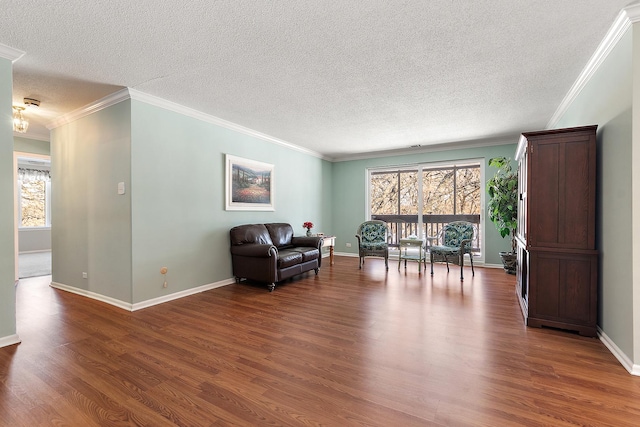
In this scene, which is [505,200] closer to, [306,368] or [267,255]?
[267,255]

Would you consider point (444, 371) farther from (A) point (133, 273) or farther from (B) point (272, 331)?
(A) point (133, 273)

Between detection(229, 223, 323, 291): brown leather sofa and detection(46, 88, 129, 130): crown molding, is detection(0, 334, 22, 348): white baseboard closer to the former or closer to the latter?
detection(229, 223, 323, 291): brown leather sofa

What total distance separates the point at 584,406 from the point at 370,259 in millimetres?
5516

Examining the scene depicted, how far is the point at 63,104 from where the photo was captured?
3855mm

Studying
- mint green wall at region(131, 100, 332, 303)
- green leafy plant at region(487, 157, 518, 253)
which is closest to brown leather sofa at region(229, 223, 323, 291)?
mint green wall at region(131, 100, 332, 303)

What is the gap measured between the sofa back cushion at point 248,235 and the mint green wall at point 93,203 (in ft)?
4.98

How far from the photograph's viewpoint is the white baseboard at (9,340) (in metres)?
2.55

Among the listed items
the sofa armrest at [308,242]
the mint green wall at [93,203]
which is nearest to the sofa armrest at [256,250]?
the sofa armrest at [308,242]

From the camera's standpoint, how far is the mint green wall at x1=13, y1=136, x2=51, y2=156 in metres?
5.07

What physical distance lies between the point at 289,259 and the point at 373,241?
228 cm

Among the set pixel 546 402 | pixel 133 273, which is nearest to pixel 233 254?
pixel 133 273

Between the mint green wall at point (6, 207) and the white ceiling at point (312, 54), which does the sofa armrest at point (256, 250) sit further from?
the mint green wall at point (6, 207)

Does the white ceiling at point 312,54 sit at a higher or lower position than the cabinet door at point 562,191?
higher

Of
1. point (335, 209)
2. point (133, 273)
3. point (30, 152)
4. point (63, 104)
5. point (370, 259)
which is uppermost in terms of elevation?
point (63, 104)
